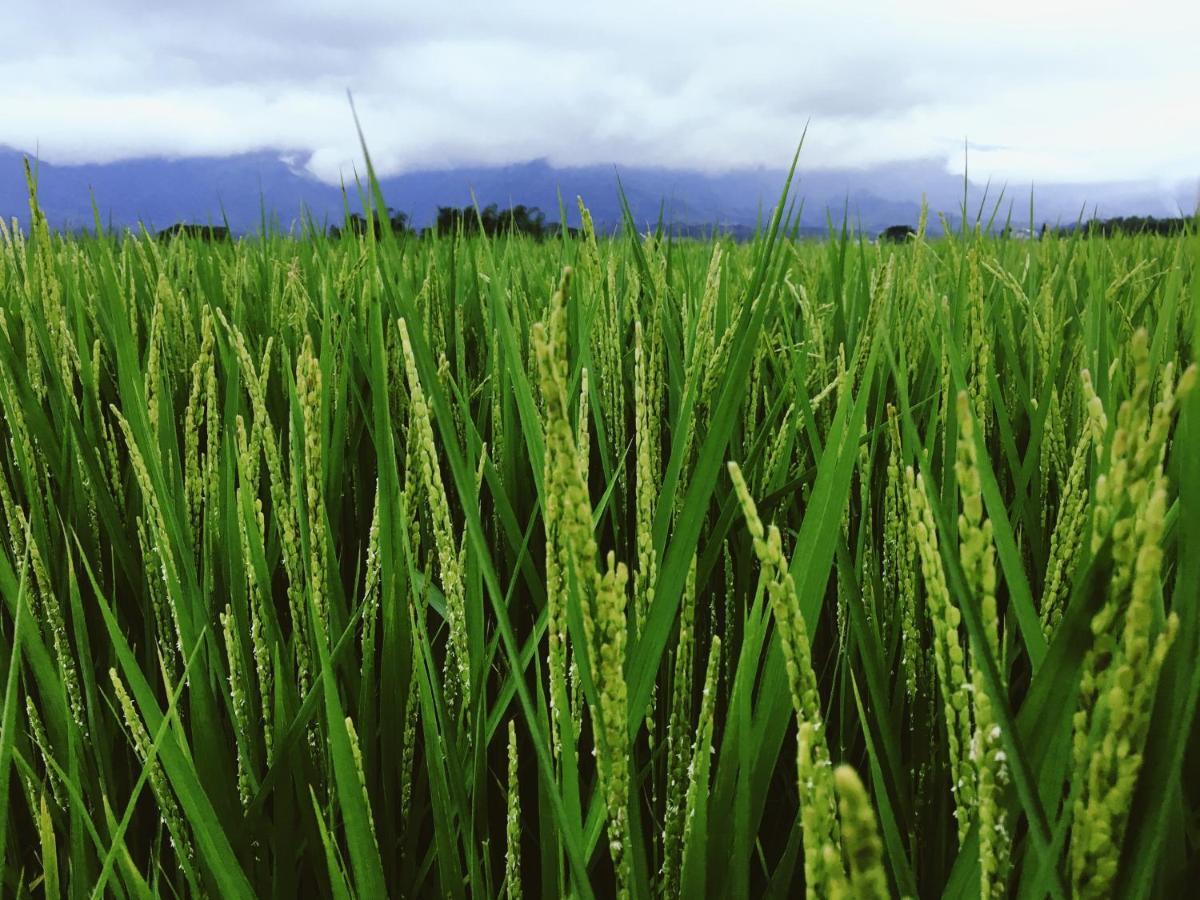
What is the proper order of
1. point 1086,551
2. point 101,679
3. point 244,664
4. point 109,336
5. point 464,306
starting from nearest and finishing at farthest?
point 1086,551, point 244,664, point 101,679, point 109,336, point 464,306

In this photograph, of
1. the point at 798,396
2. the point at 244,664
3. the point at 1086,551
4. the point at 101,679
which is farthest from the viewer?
the point at 101,679

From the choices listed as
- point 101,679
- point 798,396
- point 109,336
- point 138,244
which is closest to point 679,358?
point 798,396

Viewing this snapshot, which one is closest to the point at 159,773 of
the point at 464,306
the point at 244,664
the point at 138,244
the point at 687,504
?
the point at 244,664

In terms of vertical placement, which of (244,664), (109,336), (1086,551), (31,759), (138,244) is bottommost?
(31,759)

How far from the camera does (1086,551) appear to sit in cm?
45

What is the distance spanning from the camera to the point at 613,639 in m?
0.30

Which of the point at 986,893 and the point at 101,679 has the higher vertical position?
the point at 986,893

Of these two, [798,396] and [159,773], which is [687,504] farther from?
[159,773]

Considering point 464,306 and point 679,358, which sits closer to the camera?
point 679,358

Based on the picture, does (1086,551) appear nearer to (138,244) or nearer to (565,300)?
(565,300)

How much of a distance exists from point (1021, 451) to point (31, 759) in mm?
1203

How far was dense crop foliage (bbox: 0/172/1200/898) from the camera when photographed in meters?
0.30

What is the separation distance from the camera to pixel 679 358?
1125 mm

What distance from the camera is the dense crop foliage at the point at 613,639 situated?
30cm
